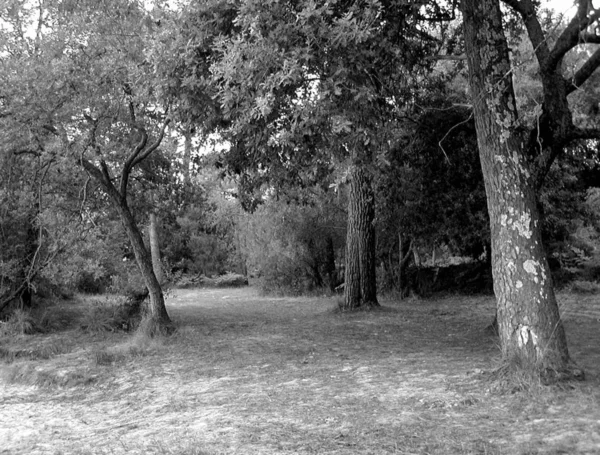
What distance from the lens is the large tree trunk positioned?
6.24 meters

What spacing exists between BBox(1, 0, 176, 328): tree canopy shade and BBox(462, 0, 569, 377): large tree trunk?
15.9ft

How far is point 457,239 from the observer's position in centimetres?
1577

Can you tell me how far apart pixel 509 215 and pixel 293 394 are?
3.15 m

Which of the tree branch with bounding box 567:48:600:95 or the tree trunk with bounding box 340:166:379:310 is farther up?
the tree branch with bounding box 567:48:600:95

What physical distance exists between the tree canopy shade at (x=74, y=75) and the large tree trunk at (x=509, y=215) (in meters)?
4.84

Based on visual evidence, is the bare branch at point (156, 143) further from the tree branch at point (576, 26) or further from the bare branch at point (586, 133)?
the bare branch at point (586, 133)

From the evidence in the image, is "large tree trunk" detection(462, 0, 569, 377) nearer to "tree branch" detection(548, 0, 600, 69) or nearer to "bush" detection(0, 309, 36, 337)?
"tree branch" detection(548, 0, 600, 69)

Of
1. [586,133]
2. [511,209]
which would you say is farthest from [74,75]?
[586,133]

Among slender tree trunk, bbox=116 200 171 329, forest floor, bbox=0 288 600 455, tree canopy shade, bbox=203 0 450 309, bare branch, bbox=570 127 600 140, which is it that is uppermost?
tree canopy shade, bbox=203 0 450 309

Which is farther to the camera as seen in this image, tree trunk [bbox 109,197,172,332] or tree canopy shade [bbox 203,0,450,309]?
tree trunk [bbox 109,197,172,332]

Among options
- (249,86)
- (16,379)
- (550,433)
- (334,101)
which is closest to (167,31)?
(249,86)

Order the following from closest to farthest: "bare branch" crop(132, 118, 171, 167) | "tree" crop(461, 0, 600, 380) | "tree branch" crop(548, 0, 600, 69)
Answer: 1. "tree" crop(461, 0, 600, 380)
2. "tree branch" crop(548, 0, 600, 69)
3. "bare branch" crop(132, 118, 171, 167)

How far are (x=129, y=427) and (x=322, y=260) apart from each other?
50.7ft

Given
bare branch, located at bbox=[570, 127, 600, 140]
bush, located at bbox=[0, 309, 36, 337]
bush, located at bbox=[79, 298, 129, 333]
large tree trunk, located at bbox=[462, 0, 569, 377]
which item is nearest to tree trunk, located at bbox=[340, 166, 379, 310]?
bush, located at bbox=[79, 298, 129, 333]
